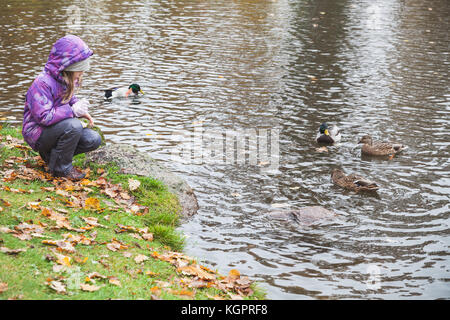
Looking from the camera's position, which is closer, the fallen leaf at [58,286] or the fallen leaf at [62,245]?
the fallen leaf at [58,286]

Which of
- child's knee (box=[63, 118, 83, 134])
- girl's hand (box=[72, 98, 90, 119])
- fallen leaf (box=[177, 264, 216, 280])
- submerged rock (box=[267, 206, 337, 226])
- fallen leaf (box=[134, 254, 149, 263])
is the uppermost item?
girl's hand (box=[72, 98, 90, 119])

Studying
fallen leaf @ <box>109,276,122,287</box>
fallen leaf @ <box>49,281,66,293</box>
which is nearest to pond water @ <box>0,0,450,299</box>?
fallen leaf @ <box>109,276,122,287</box>

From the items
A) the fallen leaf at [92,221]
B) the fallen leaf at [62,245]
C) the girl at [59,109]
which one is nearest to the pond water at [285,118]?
the fallen leaf at [92,221]

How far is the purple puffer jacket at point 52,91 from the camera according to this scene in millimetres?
6426

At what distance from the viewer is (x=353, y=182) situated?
27.8 ft

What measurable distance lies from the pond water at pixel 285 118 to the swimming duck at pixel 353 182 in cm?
17

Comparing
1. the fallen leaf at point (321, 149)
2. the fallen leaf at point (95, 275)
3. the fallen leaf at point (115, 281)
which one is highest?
the fallen leaf at point (95, 275)

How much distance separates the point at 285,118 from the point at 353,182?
3717mm

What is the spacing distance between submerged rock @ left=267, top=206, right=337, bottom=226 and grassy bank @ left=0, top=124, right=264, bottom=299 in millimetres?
1526

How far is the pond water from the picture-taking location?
6.51m

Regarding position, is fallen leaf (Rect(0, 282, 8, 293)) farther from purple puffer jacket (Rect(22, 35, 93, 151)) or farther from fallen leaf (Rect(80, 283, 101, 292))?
purple puffer jacket (Rect(22, 35, 93, 151))

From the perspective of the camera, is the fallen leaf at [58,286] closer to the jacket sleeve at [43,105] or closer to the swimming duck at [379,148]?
the jacket sleeve at [43,105]

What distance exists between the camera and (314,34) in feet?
67.7

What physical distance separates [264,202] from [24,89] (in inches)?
311
